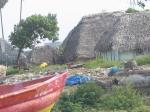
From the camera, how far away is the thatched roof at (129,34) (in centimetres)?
2998

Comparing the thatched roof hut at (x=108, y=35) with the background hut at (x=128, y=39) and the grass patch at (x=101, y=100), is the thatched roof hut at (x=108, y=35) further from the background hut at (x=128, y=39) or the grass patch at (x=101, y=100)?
the grass patch at (x=101, y=100)

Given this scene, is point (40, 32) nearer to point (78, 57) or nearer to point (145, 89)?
point (78, 57)

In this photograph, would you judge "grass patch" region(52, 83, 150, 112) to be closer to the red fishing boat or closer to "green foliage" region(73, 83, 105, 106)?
"green foliage" region(73, 83, 105, 106)

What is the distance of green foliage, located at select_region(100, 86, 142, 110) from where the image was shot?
10.9 m

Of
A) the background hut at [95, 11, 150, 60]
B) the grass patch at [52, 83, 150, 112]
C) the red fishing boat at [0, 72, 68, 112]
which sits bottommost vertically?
the grass patch at [52, 83, 150, 112]

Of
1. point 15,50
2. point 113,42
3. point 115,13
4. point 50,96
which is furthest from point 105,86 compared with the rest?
point 15,50

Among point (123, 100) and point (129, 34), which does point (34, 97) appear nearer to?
point (123, 100)

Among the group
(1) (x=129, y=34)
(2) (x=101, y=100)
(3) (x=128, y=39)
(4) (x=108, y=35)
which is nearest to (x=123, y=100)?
(2) (x=101, y=100)

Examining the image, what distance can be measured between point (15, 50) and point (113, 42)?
50.5ft

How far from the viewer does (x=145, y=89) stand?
12.3m

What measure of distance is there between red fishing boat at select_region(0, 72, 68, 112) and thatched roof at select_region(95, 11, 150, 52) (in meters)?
20.6

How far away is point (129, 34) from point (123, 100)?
2029cm

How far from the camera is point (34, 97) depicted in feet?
28.3

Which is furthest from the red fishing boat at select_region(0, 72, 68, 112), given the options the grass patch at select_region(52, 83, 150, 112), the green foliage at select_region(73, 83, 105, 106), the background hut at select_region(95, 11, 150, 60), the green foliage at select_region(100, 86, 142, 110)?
the background hut at select_region(95, 11, 150, 60)
